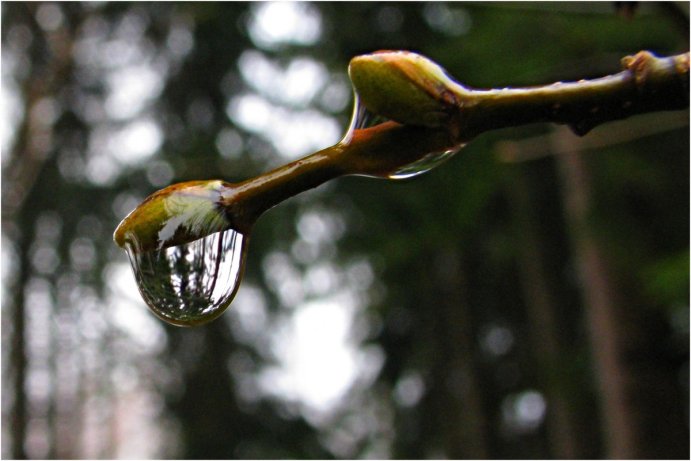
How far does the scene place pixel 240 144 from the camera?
16.7 feet

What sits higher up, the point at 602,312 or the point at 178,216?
the point at 178,216

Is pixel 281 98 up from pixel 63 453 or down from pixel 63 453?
up

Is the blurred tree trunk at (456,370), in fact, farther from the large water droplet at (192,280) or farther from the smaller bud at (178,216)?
the smaller bud at (178,216)

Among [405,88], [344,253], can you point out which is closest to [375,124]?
[405,88]

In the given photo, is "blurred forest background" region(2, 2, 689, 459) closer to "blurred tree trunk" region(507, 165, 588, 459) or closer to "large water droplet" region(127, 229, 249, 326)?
"blurred tree trunk" region(507, 165, 588, 459)

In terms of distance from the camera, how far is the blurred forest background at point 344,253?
12.0 feet

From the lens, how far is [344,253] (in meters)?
4.83

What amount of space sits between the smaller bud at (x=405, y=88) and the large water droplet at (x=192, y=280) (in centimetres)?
13

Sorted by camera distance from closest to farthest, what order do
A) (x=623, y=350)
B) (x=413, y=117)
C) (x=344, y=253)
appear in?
(x=413, y=117)
(x=623, y=350)
(x=344, y=253)

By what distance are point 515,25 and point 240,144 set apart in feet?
7.28

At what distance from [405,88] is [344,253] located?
4475 mm

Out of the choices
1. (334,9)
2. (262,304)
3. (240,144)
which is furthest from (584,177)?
(262,304)

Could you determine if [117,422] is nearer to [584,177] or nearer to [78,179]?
[78,179]

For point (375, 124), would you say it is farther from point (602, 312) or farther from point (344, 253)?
point (344, 253)
